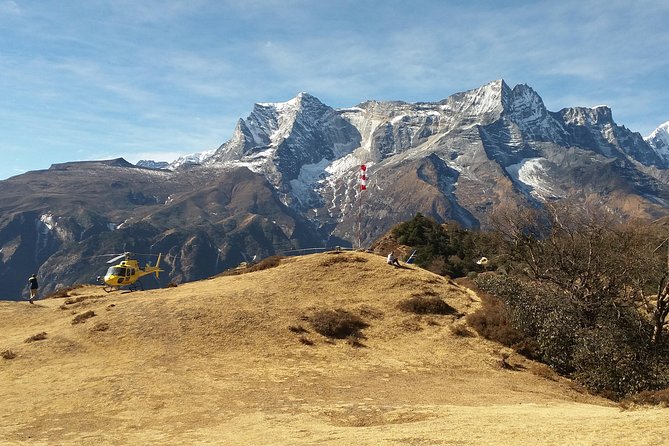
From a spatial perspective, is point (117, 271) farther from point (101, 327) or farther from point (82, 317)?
point (101, 327)

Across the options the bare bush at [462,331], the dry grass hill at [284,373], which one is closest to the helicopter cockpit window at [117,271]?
the dry grass hill at [284,373]

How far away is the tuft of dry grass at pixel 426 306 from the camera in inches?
1357

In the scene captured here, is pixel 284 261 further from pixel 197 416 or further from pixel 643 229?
pixel 643 229

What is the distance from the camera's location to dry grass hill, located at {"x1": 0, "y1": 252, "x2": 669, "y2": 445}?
54.1 ft

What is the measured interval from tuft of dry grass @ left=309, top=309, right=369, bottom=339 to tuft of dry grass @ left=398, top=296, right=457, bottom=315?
3.78 m

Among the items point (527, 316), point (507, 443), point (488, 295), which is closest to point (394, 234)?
point (488, 295)

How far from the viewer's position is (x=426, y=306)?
34625 mm

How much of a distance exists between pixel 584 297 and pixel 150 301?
2888 centimetres

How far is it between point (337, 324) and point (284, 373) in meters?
6.90

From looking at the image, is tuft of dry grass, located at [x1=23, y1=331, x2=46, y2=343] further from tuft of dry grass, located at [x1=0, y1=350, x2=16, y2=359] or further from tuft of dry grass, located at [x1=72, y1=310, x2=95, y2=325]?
tuft of dry grass, located at [x1=72, y1=310, x2=95, y2=325]

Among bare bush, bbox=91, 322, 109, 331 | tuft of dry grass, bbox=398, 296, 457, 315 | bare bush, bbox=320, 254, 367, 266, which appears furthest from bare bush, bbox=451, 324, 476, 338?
bare bush, bbox=91, 322, 109, 331

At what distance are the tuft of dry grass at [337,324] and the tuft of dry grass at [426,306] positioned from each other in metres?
3.78

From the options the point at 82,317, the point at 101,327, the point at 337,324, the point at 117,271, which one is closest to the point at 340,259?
the point at 337,324

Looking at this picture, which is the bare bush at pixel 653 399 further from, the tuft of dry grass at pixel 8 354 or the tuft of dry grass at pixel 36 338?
the tuft of dry grass at pixel 36 338
